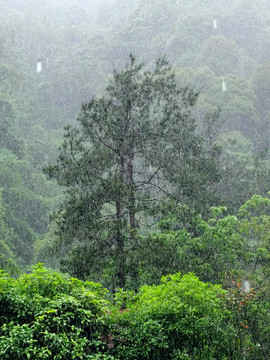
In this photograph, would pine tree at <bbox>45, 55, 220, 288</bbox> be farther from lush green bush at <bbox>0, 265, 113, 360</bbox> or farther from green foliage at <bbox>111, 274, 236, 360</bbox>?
lush green bush at <bbox>0, 265, 113, 360</bbox>

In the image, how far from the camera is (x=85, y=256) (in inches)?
378

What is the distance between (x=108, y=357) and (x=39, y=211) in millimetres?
A: 22025

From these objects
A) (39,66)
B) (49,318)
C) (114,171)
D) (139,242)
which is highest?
(39,66)

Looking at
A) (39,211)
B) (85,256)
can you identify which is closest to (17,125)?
(39,211)

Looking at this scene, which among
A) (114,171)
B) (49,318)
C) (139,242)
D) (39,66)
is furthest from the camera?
(39,66)

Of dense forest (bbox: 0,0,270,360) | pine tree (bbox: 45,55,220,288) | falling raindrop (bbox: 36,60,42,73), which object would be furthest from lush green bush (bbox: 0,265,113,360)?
falling raindrop (bbox: 36,60,42,73)

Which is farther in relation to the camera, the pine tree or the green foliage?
the pine tree

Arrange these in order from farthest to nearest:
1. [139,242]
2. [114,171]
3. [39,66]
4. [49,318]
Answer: [39,66] → [114,171] → [139,242] → [49,318]

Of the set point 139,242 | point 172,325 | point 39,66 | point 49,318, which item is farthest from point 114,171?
point 39,66

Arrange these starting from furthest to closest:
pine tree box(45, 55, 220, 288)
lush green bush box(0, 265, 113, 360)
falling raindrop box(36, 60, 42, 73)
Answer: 1. falling raindrop box(36, 60, 42, 73)
2. pine tree box(45, 55, 220, 288)
3. lush green bush box(0, 265, 113, 360)

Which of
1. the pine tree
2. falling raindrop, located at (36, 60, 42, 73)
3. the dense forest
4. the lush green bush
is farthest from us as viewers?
falling raindrop, located at (36, 60, 42, 73)

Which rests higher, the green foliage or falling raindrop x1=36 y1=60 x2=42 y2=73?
falling raindrop x1=36 y1=60 x2=42 y2=73

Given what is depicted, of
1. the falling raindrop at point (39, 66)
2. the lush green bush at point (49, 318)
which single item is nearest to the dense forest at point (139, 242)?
the lush green bush at point (49, 318)

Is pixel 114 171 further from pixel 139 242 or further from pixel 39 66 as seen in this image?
pixel 39 66
